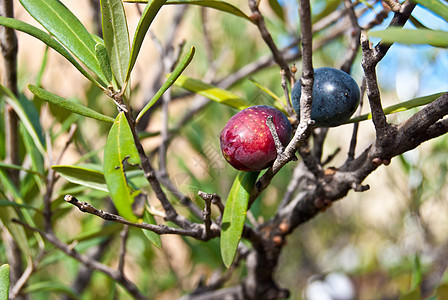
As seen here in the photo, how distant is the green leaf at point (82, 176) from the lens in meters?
0.50

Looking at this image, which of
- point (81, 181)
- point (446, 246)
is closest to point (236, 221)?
point (81, 181)

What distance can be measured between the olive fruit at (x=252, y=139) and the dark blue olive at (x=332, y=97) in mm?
40

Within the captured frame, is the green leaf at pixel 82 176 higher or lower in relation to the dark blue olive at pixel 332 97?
lower

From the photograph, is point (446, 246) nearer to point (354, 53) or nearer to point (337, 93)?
point (354, 53)

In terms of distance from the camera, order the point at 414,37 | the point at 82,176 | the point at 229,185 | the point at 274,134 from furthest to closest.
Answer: the point at 229,185 → the point at 82,176 → the point at 274,134 → the point at 414,37

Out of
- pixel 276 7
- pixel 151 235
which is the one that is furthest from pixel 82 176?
pixel 276 7

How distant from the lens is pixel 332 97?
0.44m

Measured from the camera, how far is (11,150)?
70cm

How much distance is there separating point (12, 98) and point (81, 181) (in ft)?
0.63

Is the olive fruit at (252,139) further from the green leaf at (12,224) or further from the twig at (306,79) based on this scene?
the green leaf at (12,224)

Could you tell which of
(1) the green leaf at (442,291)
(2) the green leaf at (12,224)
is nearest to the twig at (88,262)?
(2) the green leaf at (12,224)

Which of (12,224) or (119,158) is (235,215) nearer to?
(119,158)

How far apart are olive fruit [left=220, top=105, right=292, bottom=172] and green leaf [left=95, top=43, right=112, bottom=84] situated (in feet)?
0.39

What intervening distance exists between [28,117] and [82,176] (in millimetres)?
214
